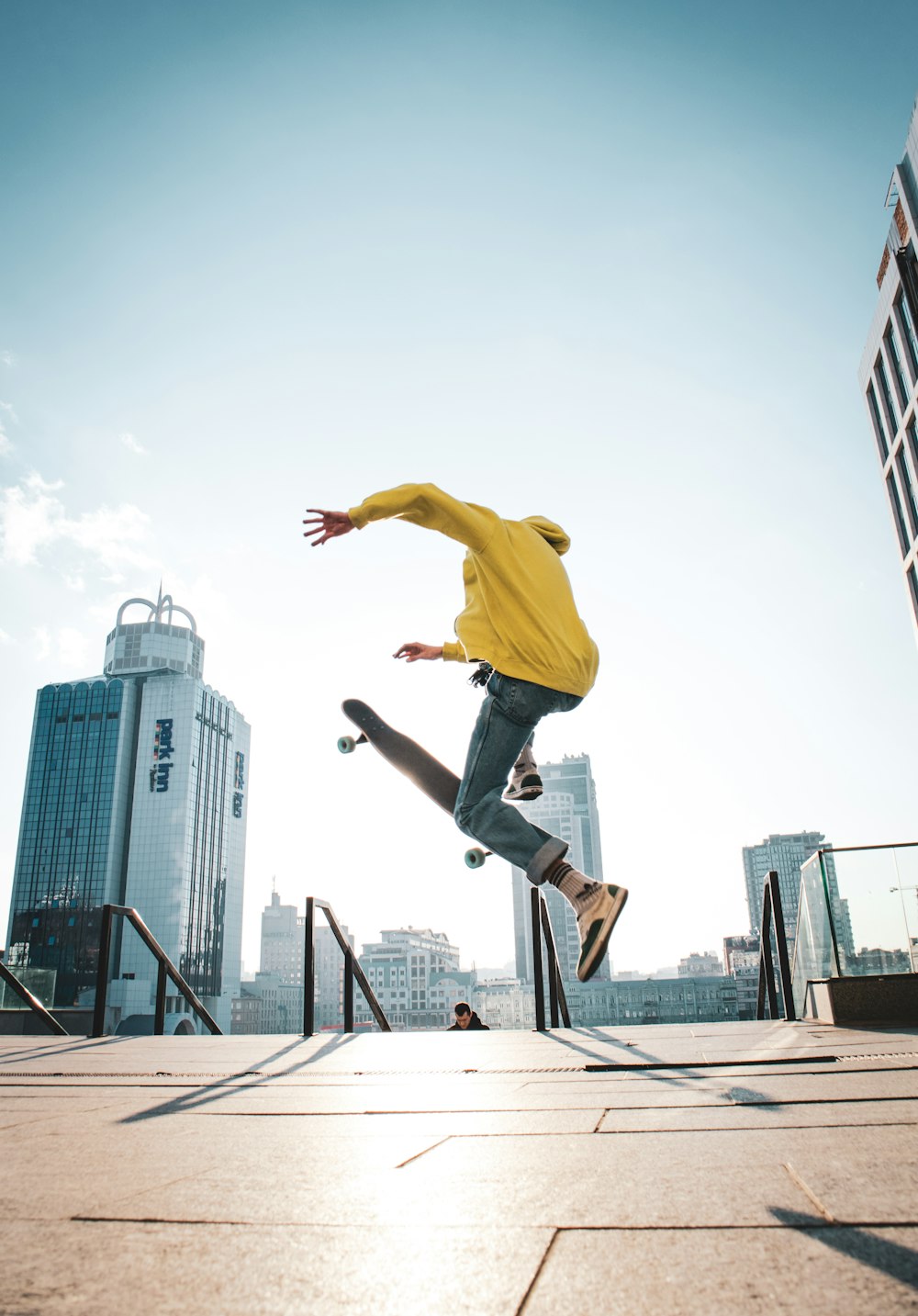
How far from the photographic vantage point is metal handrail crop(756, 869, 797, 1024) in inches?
235

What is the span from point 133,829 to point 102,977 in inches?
3780

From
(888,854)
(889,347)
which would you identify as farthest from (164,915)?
(888,854)

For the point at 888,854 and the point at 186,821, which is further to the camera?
the point at 186,821

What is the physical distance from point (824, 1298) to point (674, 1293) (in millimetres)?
126

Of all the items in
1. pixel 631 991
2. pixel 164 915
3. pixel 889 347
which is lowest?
pixel 631 991

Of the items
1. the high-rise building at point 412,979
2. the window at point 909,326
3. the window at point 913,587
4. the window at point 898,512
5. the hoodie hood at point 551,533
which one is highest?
the window at point 909,326

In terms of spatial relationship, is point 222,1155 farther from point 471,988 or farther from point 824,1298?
point 471,988

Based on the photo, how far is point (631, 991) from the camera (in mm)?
105250

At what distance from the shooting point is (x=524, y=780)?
13.1ft

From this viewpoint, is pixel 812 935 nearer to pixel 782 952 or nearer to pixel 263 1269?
pixel 782 952

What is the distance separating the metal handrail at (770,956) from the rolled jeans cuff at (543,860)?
295 cm

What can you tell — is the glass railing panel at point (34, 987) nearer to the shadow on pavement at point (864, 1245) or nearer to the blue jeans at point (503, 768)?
the blue jeans at point (503, 768)

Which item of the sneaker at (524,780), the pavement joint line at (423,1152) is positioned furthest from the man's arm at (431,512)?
the pavement joint line at (423,1152)

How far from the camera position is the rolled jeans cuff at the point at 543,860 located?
3665mm
